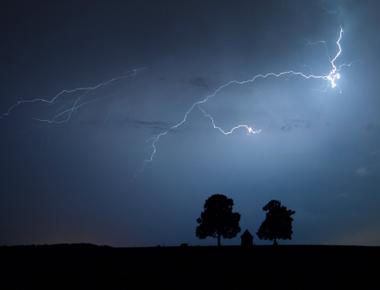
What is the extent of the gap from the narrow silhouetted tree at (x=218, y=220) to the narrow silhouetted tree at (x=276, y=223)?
3.90 metres

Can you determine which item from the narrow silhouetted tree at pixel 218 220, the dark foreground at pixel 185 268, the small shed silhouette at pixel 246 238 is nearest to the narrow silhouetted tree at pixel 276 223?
the narrow silhouetted tree at pixel 218 220

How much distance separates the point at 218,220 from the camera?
5291 cm

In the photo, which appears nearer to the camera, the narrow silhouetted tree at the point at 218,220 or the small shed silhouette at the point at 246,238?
the small shed silhouette at the point at 246,238

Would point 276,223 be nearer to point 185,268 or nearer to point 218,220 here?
point 218,220

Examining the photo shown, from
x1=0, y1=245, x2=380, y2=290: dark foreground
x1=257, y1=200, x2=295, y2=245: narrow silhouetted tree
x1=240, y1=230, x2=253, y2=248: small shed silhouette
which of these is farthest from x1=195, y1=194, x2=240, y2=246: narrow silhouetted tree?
x1=0, y1=245, x2=380, y2=290: dark foreground

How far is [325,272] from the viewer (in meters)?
26.4

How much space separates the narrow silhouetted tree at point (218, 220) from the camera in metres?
52.9

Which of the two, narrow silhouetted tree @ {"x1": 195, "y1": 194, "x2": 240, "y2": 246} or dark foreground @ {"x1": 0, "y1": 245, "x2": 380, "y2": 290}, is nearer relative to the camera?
dark foreground @ {"x1": 0, "y1": 245, "x2": 380, "y2": 290}

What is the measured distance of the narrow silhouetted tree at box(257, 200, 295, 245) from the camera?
54.3m

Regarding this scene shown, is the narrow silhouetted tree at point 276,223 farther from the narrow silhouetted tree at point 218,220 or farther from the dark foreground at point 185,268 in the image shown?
the dark foreground at point 185,268

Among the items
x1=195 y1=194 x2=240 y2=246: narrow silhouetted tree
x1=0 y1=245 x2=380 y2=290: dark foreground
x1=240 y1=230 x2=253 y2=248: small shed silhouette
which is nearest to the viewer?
x1=0 y1=245 x2=380 y2=290: dark foreground

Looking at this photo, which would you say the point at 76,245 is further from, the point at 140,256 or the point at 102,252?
the point at 140,256

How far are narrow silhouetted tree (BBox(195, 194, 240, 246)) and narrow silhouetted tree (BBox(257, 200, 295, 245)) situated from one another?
3.90 meters

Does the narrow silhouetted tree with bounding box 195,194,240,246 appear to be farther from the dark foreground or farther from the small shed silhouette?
the dark foreground
